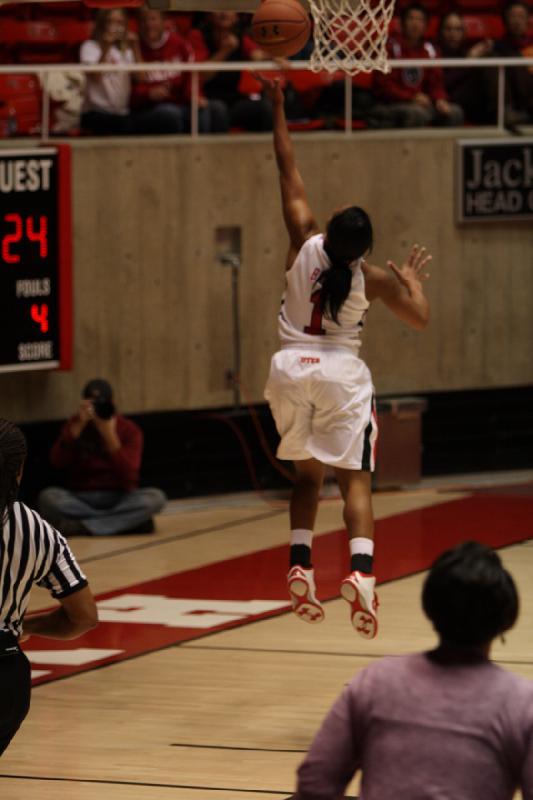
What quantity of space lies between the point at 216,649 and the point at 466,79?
277 inches

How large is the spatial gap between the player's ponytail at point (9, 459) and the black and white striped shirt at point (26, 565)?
10 centimetres

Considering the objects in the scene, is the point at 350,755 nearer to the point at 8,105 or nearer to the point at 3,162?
the point at 3,162

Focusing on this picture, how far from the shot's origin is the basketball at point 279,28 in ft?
25.3

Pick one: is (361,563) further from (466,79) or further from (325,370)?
(466,79)

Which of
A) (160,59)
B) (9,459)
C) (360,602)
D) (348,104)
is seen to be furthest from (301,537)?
(348,104)

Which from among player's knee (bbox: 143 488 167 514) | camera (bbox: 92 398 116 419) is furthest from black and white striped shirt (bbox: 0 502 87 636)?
player's knee (bbox: 143 488 167 514)

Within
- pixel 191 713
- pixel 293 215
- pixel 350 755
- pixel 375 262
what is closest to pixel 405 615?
pixel 191 713

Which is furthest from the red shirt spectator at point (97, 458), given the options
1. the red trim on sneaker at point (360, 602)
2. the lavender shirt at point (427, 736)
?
the lavender shirt at point (427, 736)

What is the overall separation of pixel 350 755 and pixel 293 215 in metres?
4.36

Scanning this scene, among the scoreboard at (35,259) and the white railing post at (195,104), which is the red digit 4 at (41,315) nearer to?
the scoreboard at (35,259)

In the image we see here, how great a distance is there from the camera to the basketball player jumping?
706 cm

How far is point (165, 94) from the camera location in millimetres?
12391

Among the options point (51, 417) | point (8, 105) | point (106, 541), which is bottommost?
point (106, 541)

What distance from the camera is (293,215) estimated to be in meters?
7.22
